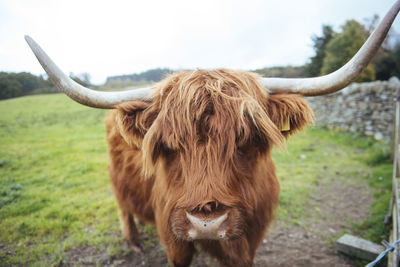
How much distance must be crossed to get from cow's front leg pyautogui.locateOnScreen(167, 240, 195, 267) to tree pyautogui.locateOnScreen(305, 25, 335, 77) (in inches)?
100

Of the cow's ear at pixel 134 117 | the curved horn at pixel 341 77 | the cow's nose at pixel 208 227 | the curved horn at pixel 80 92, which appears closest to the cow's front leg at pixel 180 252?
the cow's nose at pixel 208 227

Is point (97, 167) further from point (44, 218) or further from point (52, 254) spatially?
point (52, 254)

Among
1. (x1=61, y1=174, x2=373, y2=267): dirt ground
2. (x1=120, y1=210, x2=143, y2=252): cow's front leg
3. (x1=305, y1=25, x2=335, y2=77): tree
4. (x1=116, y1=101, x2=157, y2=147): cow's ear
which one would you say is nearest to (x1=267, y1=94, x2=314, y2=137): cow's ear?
(x1=116, y1=101, x2=157, y2=147): cow's ear

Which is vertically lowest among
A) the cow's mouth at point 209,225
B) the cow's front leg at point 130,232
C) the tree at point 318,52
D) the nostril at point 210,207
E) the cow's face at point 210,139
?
the cow's front leg at point 130,232

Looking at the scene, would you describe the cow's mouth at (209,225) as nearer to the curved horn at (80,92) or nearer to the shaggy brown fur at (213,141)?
the shaggy brown fur at (213,141)

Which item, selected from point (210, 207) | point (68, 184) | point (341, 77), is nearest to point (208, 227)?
point (210, 207)

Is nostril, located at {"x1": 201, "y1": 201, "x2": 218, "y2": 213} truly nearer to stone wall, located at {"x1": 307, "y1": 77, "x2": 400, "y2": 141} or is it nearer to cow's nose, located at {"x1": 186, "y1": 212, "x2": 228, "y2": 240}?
cow's nose, located at {"x1": 186, "y1": 212, "x2": 228, "y2": 240}

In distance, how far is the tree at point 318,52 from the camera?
2.93 metres

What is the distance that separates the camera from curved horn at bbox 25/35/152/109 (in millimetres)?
1521

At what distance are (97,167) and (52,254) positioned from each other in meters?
3.44

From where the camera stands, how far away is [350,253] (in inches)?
116

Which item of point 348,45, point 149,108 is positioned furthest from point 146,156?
point 348,45

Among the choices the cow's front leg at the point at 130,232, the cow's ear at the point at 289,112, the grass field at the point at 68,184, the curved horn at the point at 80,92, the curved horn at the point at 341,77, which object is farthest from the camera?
the cow's front leg at the point at 130,232

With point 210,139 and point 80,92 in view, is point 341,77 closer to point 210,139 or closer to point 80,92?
point 210,139
